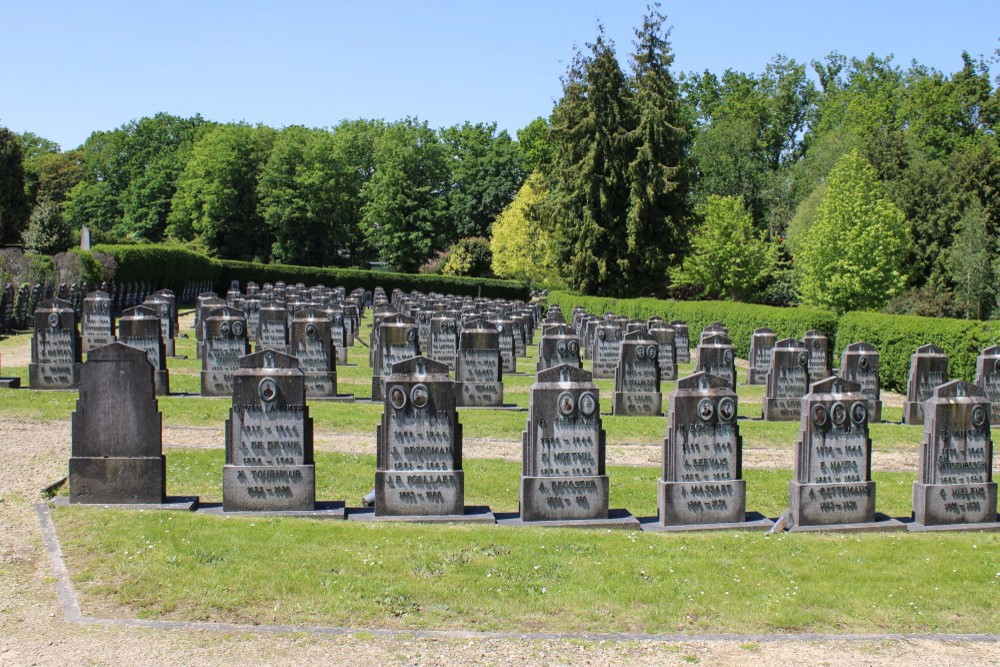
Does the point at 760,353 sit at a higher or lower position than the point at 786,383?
higher

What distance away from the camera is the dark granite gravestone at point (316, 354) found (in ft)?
59.2

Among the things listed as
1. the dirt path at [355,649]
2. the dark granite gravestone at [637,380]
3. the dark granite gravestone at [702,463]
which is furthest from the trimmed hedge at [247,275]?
the dirt path at [355,649]

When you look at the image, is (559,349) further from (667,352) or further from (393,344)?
(667,352)

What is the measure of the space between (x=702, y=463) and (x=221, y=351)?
10678 mm

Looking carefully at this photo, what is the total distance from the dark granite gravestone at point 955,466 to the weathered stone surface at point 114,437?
738 cm

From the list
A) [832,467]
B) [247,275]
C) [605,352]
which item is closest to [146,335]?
[605,352]

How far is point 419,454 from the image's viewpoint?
9523mm

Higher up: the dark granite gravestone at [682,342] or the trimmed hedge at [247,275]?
the trimmed hedge at [247,275]

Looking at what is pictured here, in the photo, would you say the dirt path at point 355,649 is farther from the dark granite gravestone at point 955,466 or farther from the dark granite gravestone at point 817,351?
the dark granite gravestone at point 817,351

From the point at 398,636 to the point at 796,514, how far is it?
4600 mm

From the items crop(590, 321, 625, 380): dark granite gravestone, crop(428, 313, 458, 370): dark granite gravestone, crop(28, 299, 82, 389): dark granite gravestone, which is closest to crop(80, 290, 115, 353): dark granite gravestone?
crop(28, 299, 82, 389): dark granite gravestone

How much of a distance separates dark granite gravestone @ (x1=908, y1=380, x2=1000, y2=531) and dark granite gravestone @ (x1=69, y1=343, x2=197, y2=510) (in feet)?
23.4

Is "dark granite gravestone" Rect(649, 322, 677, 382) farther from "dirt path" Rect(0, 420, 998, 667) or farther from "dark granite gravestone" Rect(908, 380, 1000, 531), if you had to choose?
"dirt path" Rect(0, 420, 998, 667)

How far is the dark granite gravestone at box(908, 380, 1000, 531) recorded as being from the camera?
9906mm
